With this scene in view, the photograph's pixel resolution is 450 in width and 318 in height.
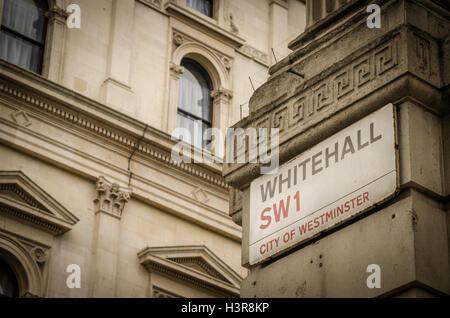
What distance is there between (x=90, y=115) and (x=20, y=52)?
2255 mm

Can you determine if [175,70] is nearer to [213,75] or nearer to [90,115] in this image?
[213,75]

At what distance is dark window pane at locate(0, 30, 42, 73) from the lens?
26.6 meters

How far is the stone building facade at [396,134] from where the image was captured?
1118cm

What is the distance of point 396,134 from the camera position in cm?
1173

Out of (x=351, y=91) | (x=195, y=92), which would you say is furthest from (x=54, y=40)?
(x=351, y=91)

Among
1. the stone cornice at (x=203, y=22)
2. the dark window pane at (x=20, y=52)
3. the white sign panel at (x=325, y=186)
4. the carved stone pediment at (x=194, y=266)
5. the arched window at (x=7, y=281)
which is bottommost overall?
the white sign panel at (x=325, y=186)

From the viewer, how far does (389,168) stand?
1162cm

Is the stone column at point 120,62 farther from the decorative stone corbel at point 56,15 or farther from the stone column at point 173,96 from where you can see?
the decorative stone corbel at point 56,15

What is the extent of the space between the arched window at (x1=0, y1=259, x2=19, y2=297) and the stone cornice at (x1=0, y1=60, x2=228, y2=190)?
12.0 feet

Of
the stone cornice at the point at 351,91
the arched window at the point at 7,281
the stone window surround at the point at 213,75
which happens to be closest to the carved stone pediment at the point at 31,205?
the arched window at the point at 7,281

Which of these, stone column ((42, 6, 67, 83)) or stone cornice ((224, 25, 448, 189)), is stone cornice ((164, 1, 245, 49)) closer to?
stone column ((42, 6, 67, 83))

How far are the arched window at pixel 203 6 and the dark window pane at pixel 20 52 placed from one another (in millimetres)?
5442
